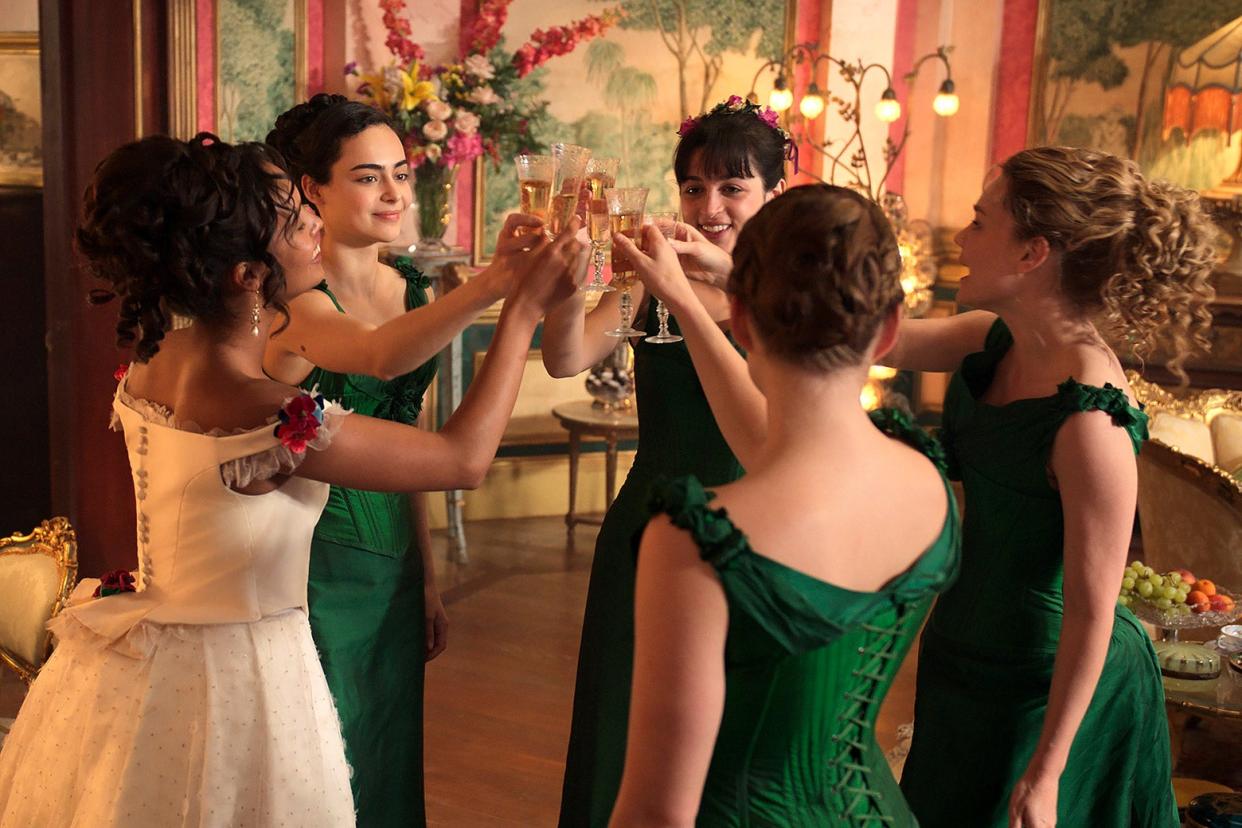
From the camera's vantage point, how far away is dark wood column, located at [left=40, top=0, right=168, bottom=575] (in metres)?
4.43

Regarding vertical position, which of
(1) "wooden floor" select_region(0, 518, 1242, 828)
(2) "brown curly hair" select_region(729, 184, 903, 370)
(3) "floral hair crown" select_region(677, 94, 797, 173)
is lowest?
(1) "wooden floor" select_region(0, 518, 1242, 828)

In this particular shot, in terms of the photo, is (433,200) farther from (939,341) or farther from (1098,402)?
(1098,402)

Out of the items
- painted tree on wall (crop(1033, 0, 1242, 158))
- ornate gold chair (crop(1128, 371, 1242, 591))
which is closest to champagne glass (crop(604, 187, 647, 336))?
ornate gold chair (crop(1128, 371, 1242, 591))

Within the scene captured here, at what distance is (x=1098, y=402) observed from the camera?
73.5 inches

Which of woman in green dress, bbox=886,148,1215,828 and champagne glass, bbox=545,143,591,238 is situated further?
champagne glass, bbox=545,143,591,238

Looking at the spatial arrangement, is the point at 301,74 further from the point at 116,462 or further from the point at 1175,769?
the point at 1175,769

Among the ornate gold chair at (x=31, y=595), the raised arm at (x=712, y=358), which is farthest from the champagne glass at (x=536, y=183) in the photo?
the ornate gold chair at (x=31, y=595)

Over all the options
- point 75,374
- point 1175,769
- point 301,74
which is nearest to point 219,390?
point 1175,769

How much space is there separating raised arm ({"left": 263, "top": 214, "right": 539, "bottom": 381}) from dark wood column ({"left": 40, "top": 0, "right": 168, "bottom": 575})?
87.9 inches

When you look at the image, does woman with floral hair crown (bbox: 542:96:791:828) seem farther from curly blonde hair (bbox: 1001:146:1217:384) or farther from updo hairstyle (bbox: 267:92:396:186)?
curly blonde hair (bbox: 1001:146:1217:384)

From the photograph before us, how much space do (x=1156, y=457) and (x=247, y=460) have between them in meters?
3.08

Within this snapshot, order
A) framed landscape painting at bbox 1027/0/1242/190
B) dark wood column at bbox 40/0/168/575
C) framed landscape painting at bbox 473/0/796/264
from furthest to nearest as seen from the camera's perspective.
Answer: framed landscape painting at bbox 1027/0/1242/190, framed landscape painting at bbox 473/0/796/264, dark wood column at bbox 40/0/168/575

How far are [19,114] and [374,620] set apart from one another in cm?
376

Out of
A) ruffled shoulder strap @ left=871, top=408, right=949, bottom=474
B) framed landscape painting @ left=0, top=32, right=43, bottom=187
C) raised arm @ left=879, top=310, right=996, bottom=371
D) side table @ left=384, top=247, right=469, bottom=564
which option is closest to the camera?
ruffled shoulder strap @ left=871, top=408, right=949, bottom=474
